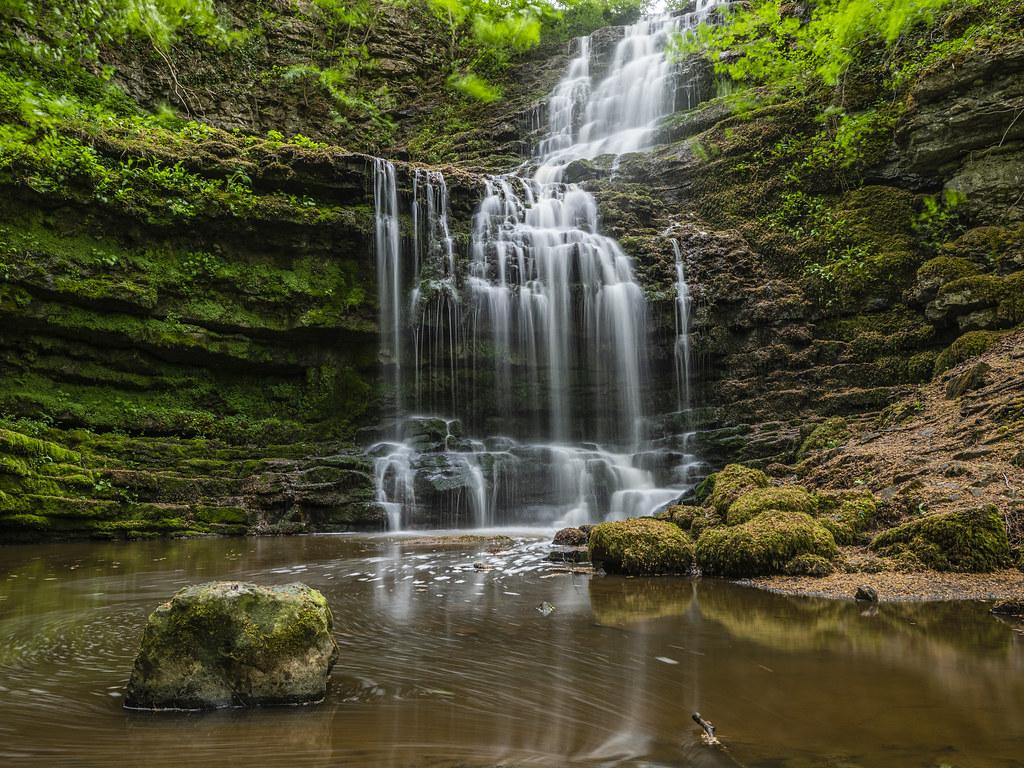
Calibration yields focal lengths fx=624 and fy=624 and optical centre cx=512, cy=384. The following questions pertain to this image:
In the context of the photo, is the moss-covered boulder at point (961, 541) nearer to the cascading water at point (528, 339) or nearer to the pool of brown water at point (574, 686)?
the pool of brown water at point (574, 686)

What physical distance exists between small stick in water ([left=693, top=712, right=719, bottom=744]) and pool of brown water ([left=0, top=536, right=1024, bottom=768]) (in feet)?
0.11

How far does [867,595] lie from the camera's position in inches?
176

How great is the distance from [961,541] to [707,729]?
4.03 m

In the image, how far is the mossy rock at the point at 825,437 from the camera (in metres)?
10.7

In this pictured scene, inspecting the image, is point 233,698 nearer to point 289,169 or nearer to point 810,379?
point 810,379

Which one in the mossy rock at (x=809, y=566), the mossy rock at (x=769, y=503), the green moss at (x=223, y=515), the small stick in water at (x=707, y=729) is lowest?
the small stick in water at (x=707, y=729)

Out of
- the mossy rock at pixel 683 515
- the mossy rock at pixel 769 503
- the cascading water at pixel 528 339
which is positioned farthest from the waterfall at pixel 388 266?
the mossy rock at pixel 769 503

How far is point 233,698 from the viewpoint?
272 centimetres

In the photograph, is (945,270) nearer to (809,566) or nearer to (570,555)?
(809,566)

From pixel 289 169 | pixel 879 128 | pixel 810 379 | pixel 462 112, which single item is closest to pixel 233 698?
pixel 810 379

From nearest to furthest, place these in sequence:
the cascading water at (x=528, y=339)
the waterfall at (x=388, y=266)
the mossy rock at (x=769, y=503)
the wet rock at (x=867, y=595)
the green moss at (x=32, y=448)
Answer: the wet rock at (x=867, y=595)
the mossy rock at (x=769, y=503)
the green moss at (x=32, y=448)
the cascading water at (x=528, y=339)
the waterfall at (x=388, y=266)

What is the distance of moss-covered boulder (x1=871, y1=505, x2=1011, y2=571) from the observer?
486 centimetres

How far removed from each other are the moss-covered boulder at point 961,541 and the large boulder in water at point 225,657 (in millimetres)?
4864

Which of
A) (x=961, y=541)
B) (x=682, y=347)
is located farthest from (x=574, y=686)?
A: (x=682, y=347)
